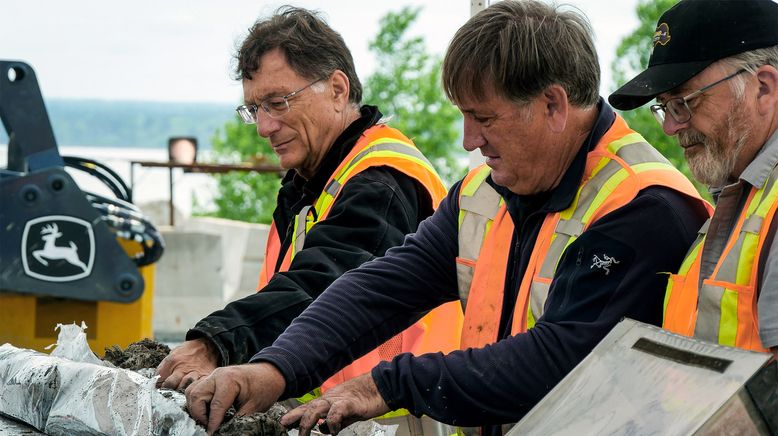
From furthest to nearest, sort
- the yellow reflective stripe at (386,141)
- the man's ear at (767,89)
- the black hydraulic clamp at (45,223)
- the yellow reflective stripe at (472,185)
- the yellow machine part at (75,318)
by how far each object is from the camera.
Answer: the yellow machine part at (75,318), the black hydraulic clamp at (45,223), the yellow reflective stripe at (386,141), the yellow reflective stripe at (472,185), the man's ear at (767,89)

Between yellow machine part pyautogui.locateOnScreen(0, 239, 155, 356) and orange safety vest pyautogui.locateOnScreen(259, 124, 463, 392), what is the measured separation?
3025 mm

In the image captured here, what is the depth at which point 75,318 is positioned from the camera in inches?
253

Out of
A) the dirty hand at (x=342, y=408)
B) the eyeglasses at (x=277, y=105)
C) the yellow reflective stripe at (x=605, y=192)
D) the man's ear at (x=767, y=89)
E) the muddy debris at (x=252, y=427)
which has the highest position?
the man's ear at (x=767, y=89)

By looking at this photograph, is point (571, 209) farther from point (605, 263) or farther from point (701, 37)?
point (701, 37)

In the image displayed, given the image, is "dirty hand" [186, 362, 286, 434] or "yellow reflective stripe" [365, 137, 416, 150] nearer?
"dirty hand" [186, 362, 286, 434]

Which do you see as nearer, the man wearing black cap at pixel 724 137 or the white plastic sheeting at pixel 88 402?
the man wearing black cap at pixel 724 137

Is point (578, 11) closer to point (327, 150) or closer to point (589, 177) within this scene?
point (589, 177)

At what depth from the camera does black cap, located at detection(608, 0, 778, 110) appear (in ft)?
7.81

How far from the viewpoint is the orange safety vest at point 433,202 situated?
3465 mm

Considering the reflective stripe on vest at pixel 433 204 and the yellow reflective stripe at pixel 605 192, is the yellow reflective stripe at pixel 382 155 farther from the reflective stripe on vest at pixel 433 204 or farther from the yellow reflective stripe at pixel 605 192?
the yellow reflective stripe at pixel 605 192

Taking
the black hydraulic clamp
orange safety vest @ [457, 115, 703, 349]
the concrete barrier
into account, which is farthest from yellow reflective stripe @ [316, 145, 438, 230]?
the concrete barrier

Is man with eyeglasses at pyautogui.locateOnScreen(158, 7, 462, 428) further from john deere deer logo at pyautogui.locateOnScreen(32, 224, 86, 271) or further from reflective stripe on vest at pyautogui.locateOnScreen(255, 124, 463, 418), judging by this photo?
john deere deer logo at pyautogui.locateOnScreen(32, 224, 86, 271)

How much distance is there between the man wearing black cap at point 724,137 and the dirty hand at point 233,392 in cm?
88

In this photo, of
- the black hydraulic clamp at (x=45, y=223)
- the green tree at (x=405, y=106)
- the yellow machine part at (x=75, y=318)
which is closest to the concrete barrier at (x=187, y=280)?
the yellow machine part at (x=75, y=318)
